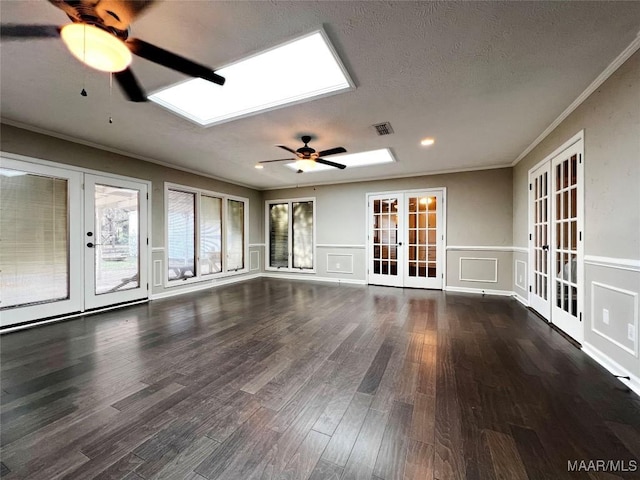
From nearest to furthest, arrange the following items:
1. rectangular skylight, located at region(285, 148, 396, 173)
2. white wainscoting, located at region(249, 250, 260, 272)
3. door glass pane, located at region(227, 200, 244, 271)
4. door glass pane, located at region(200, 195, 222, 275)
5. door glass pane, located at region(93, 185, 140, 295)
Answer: door glass pane, located at region(93, 185, 140, 295), rectangular skylight, located at region(285, 148, 396, 173), door glass pane, located at region(200, 195, 222, 275), door glass pane, located at region(227, 200, 244, 271), white wainscoting, located at region(249, 250, 260, 272)

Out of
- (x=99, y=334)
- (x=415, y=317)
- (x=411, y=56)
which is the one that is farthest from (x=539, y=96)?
(x=99, y=334)

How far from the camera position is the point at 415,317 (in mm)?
3682

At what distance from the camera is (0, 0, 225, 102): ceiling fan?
55.0 inches

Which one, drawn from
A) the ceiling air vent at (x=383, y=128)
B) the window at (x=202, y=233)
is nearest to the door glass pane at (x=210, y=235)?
the window at (x=202, y=233)

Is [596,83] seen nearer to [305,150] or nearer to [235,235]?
[305,150]

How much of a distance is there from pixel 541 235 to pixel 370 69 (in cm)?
352

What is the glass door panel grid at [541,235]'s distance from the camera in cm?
360

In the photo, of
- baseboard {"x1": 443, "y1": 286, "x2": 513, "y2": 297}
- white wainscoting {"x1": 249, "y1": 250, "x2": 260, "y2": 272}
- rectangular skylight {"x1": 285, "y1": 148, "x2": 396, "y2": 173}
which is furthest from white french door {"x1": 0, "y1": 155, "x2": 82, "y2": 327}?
Answer: baseboard {"x1": 443, "y1": 286, "x2": 513, "y2": 297}

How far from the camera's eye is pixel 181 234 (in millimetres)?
5387

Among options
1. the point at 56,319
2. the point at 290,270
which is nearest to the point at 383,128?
the point at 290,270

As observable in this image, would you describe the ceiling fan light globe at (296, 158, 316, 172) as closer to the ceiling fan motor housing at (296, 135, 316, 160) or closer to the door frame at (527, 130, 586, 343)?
the ceiling fan motor housing at (296, 135, 316, 160)

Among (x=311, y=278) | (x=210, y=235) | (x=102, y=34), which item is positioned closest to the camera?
(x=102, y=34)

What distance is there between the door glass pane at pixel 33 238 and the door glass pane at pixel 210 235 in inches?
93.1

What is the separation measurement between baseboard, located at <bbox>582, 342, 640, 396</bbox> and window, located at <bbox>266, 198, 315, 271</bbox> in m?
5.38
